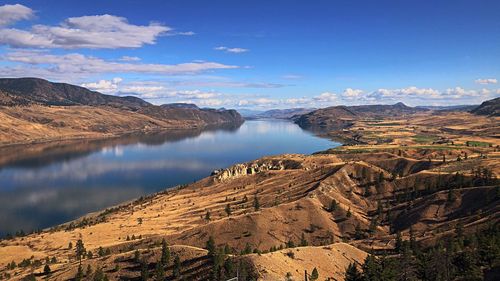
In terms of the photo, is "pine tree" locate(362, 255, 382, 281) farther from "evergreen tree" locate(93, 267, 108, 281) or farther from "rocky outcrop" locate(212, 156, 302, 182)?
"rocky outcrop" locate(212, 156, 302, 182)

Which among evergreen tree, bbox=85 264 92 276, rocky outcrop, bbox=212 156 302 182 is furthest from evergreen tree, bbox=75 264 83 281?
rocky outcrop, bbox=212 156 302 182

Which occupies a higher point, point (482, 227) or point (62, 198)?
point (482, 227)

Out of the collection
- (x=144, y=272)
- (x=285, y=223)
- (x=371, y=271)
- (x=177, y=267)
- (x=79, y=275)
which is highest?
(x=371, y=271)

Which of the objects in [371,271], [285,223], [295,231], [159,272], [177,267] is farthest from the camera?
[285,223]

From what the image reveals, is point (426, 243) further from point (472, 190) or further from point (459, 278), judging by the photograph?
point (472, 190)

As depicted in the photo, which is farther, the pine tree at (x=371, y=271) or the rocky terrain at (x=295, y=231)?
the rocky terrain at (x=295, y=231)

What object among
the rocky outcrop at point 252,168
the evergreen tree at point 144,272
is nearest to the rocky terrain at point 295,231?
the evergreen tree at point 144,272

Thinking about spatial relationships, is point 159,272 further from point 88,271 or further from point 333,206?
point 333,206

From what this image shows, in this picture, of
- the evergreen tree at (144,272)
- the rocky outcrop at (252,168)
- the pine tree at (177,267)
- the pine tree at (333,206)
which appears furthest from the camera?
the rocky outcrop at (252,168)

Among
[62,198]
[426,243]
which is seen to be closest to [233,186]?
[62,198]

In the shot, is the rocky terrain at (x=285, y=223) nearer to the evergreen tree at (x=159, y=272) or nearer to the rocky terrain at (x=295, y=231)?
the rocky terrain at (x=295, y=231)

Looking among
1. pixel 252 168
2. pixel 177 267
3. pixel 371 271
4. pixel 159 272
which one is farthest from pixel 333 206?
pixel 252 168
